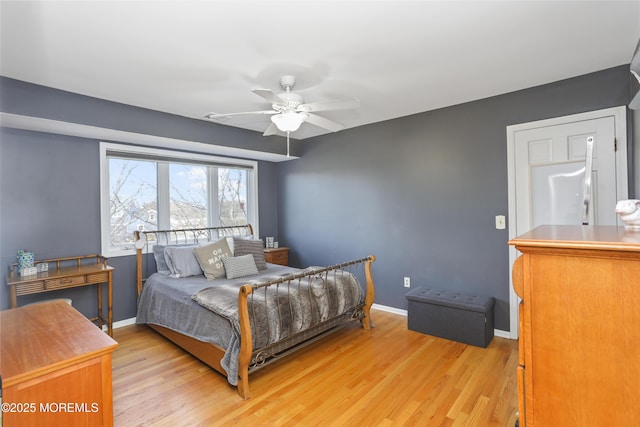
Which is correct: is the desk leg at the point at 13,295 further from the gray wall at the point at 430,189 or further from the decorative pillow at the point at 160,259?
the gray wall at the point at 430,189

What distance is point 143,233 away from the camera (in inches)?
149

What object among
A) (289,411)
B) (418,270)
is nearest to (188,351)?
(289,411)

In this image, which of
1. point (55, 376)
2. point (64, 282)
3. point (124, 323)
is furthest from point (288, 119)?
point (124, 323)

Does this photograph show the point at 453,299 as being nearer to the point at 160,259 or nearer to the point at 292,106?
the point at 292,106

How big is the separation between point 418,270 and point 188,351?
9.00ft

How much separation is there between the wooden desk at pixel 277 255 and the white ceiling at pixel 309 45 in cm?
250

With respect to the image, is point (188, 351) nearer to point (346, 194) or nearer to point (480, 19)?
point (346, 194)

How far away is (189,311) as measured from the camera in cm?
280

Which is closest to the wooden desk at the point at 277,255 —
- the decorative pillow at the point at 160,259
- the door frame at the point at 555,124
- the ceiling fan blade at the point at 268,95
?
the decorative pillow at the point at 160,259

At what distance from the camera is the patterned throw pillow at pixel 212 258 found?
3.45 metres

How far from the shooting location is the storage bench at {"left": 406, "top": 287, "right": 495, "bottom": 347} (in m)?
3.02

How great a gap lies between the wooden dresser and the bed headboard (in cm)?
394

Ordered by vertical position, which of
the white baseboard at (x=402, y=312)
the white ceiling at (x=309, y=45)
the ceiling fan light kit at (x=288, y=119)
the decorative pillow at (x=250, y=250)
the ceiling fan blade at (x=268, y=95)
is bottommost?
the white baseboard at (x=402, y=312)

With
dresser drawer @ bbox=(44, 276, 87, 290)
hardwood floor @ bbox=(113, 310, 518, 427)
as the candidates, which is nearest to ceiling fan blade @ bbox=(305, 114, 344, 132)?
hardwood floor @ bbox=(113, 310, 518, 427)
